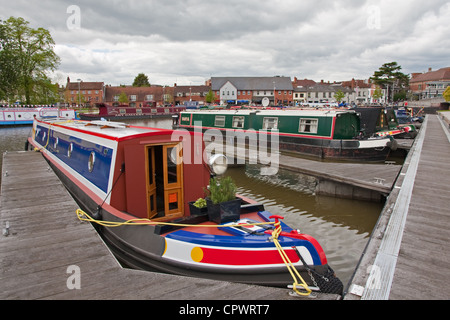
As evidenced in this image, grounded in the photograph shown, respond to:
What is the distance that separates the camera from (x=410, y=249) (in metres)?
4.80

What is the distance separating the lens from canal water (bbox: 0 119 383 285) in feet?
23.8

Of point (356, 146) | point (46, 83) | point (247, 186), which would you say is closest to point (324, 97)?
point (46, 83)

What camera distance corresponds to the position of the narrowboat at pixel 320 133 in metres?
15.7

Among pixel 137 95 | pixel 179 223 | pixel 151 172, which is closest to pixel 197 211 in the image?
pixel 179 223

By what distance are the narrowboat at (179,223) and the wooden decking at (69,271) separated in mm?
548

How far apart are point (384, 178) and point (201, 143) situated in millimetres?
6925

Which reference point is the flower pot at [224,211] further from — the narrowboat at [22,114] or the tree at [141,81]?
the tree at [141,81]

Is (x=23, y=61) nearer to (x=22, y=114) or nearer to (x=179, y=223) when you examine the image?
(x=22, y=114)

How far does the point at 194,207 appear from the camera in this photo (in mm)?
5598

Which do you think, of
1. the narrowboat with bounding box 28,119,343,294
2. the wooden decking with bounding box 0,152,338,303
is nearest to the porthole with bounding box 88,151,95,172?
the narrowboat with bounding box 28,119,343,294

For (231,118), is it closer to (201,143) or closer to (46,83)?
(201,143)

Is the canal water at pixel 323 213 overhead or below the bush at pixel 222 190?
below

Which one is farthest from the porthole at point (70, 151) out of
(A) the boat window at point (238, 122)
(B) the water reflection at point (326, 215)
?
(A) the boat window at point (238, 122)
